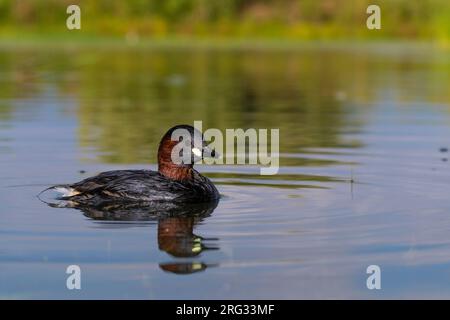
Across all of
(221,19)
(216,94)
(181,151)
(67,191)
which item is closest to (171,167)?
(181,151)

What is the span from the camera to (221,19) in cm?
11419

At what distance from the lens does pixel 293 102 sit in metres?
24.9

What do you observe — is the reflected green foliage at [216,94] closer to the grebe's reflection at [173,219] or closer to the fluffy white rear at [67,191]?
the fluffy white rear at [67,191]

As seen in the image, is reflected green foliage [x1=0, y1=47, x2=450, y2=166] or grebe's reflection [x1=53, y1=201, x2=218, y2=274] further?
reflected green foliage [x1=0, y1=47, x2=450, y2=166]

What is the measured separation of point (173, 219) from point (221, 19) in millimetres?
105626

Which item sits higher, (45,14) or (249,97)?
(45,14)

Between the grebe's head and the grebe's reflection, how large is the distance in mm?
453

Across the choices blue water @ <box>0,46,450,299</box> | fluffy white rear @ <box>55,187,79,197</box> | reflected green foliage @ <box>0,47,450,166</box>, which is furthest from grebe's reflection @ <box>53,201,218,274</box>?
reflected green foliage @ <box>0,47,450,166</box>

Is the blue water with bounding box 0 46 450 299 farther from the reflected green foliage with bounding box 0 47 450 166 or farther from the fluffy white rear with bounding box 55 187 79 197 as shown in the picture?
the fluffy white rear with bounding box 55 187 79 197

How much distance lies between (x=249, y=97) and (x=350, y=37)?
74.3m

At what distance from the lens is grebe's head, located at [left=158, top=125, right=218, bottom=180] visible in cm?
1055

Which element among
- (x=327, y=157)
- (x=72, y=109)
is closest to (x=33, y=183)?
(x=327, y=157)

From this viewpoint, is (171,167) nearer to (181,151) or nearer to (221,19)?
(181,151)
